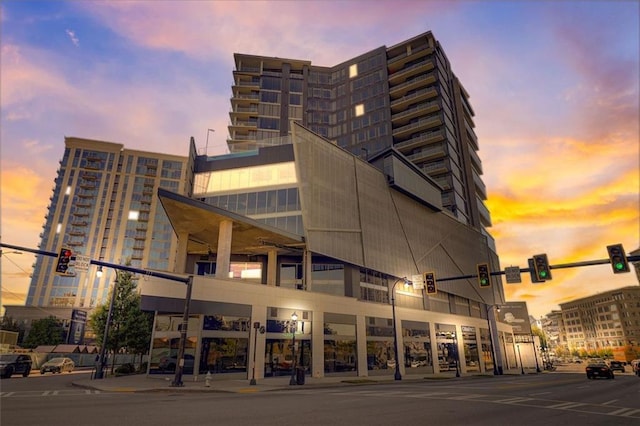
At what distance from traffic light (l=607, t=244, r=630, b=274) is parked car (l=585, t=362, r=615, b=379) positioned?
22.5m

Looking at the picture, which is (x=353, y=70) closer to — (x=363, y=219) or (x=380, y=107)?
(x=380, y=107)

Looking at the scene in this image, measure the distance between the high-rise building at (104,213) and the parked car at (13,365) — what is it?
88.2 m

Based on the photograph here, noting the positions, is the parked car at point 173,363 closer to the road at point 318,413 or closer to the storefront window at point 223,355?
the storefront window at point 223,355

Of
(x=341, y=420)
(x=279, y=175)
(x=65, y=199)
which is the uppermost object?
(x=65, y=199)

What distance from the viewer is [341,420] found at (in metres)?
10.3

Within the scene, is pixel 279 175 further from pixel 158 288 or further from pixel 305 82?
pixel 305 82

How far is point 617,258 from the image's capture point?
2009 cm

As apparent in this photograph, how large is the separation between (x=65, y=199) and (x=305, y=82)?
8992 cm

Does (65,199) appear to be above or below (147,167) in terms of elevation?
below

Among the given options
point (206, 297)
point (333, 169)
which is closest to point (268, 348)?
point (206, 297)

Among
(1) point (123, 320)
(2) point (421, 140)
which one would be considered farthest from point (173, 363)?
(2) point (421, 140)

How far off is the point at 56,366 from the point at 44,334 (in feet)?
192

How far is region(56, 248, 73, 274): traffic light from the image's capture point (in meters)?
18.6

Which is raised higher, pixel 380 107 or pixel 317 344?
pixel 380 107
